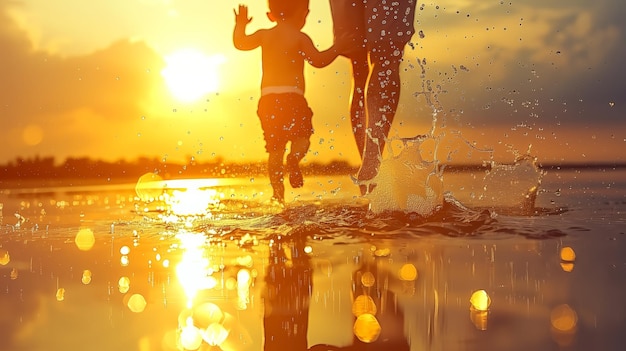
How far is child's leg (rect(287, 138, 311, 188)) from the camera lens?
6418 mm

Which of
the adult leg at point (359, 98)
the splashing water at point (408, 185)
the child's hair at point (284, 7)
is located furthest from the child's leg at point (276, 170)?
the splashing water at point (408, 185)

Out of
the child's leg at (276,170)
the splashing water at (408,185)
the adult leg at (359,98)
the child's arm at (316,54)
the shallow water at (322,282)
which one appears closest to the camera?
the shallow water at (322,282)

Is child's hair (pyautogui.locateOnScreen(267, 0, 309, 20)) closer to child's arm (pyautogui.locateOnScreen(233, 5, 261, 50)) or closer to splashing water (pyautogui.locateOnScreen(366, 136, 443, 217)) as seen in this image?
child's arm (pyautogui.locateOnScreen(233, 5, 261, 50))

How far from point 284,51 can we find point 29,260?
11.1ft

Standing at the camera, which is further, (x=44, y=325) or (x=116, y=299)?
(x=116, y=299)

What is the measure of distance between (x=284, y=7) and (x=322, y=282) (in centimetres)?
426

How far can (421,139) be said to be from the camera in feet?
16.3

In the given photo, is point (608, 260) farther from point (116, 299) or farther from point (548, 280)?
point (116, 299)

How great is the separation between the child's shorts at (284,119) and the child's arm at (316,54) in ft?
1.07

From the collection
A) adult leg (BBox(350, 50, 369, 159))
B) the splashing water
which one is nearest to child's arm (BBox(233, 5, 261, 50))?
adult leg (BBox(350, 50, 369, 159))

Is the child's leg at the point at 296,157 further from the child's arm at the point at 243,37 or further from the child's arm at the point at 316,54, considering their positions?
the child's arm at the point at 243,37

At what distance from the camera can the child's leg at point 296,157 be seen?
253 inches

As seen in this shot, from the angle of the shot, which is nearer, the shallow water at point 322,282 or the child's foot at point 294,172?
the shallow water at point 322,282

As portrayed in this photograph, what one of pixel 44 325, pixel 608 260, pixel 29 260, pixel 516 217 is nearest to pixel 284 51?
pixel 516 217
